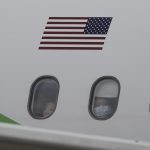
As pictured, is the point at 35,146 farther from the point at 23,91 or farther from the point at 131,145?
the point at 23,91

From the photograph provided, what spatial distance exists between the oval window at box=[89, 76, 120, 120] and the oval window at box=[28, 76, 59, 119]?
39 centimetres

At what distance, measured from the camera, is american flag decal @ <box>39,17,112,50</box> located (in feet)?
18.6

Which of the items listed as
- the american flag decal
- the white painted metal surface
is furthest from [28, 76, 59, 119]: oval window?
the american flag decal

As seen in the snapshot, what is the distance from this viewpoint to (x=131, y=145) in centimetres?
443

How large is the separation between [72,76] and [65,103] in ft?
0.84

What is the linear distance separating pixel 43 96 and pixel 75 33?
2.24ft

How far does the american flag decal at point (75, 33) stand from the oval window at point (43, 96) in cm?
32

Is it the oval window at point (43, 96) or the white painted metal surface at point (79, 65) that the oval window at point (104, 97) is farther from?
the oval window at point (43, 96)

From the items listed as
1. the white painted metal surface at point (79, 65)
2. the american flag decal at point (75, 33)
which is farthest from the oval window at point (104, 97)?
the american flag decal at point (75, 33)

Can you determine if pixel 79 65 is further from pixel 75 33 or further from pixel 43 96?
pixel 43 96

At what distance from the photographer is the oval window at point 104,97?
5504mm

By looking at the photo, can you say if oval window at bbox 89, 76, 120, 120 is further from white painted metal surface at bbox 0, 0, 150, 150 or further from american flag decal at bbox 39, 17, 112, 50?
american flag decal at bbox 39, 17, 112, 50

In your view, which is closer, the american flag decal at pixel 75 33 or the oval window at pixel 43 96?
the american flag decal at pixel 75 33

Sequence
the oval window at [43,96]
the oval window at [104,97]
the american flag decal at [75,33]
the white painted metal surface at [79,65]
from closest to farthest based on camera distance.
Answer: the white painted metal surface at [79,65] < the oval window at [104,97] < the american flag decal at [75,33] < the oval window at [43,96]
